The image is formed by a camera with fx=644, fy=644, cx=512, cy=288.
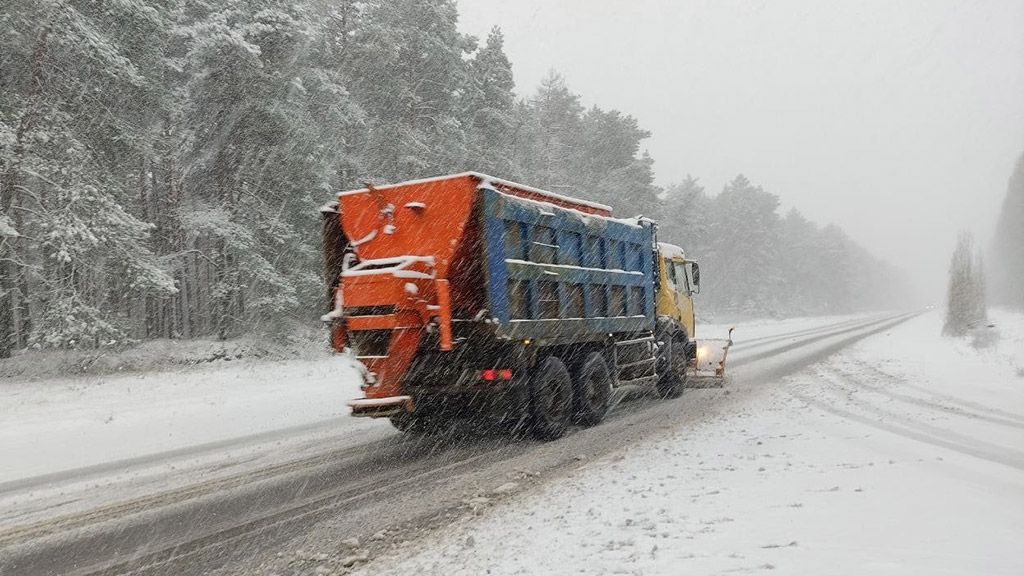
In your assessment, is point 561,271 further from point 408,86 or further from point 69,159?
point 408,86

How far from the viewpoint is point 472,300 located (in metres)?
8.02

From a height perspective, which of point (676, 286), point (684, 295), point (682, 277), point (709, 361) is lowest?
point (709, 361)

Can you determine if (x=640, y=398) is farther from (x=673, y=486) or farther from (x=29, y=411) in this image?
(x=29, y=411)

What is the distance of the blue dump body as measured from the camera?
776 centimetres

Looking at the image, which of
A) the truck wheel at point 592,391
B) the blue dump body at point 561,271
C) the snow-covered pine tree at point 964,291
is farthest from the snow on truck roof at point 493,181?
the snow-covered pine tree at point 964,291

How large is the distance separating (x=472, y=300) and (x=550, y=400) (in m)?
1.94

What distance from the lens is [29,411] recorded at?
38.1 feet

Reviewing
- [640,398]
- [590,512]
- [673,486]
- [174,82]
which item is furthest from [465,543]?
[174,82]

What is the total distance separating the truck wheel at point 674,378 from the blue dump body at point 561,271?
4.71ft

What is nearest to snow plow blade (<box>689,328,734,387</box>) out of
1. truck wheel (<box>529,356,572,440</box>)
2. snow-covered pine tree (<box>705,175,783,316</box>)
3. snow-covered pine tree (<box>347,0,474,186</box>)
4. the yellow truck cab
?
the yellow truck cab

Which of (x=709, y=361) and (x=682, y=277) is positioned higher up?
(x=682, y=277)

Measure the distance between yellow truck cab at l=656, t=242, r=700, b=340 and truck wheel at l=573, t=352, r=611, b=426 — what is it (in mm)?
3030

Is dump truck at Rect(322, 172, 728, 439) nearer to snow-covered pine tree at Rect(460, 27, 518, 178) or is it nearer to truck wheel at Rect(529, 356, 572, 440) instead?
truck wheel at Rect(529, 356, 572, 440)

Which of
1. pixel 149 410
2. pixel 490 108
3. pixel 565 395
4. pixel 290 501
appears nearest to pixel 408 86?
pixel 490 108
